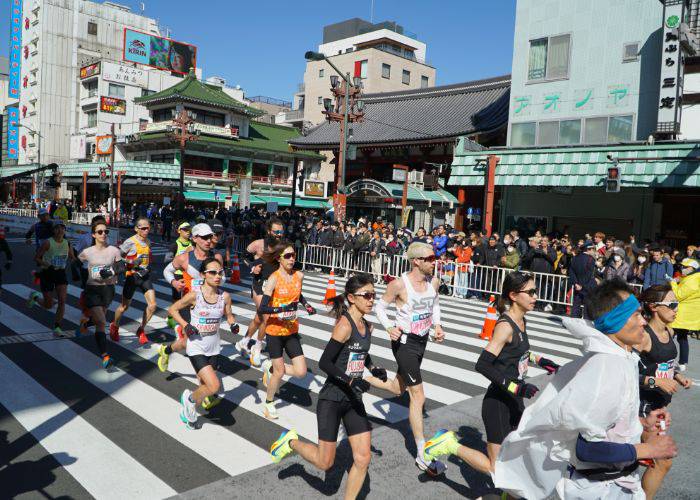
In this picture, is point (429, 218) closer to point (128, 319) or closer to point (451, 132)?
point (451, 132)

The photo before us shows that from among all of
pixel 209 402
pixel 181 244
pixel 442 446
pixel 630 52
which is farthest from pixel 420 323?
pixel 630 52

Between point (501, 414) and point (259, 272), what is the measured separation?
4938mm

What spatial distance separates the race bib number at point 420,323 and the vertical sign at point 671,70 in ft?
49.4

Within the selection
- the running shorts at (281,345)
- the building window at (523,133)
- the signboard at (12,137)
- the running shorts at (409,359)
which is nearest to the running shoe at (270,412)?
the running shorts at (281,345)

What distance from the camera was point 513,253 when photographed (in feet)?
45.4

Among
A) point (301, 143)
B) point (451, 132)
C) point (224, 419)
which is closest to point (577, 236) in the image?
point (451, 132)

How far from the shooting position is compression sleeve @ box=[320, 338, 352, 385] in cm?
382

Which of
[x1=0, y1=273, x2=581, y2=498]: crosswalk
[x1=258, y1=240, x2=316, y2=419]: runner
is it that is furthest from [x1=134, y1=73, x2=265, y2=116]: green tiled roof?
[x1=258, y1=240, x2=316, y2=419]: runner

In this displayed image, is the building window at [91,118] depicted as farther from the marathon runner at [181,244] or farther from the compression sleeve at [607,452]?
the compression sleeve at [607,452]

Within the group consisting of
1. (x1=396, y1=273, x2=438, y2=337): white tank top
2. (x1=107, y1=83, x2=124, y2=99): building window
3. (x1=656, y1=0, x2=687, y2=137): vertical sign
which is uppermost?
(x1=107, y1=83, x2=124, y2=99): building window

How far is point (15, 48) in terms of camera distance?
68.0 meters

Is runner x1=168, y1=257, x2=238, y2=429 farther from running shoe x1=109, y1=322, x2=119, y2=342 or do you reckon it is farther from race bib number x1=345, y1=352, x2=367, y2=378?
running shoe x1=109, y1=322, x2=119, y2=342

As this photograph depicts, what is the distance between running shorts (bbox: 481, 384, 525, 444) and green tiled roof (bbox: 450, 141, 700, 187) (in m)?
14.9

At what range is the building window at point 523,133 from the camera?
20.4 meters
